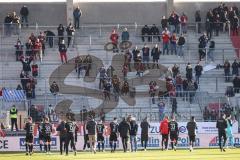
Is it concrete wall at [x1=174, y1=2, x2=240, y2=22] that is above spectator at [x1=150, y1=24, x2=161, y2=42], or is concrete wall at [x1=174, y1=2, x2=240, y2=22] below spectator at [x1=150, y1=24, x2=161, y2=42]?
above

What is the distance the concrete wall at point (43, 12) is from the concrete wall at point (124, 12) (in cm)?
152

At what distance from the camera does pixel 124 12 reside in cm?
6347

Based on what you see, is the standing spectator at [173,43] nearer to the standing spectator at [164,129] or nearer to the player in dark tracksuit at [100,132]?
the standing spectator at [164,129]

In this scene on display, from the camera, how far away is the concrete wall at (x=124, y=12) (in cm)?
6312

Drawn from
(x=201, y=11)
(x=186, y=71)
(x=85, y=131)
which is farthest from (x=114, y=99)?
(x=201, y=11)

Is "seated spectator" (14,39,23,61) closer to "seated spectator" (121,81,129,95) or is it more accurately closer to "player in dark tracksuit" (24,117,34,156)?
"seated spectator" (121,81,129,95)

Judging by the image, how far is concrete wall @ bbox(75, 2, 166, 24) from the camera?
207ft

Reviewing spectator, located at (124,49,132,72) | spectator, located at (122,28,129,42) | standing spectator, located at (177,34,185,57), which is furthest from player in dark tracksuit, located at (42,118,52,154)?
standing spectator, located at (177,34,185,57)

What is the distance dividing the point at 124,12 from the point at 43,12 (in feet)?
18.4

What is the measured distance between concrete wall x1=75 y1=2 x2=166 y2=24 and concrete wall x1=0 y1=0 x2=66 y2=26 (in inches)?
59.7

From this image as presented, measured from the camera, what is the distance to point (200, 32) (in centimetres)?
6197

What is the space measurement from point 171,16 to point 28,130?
2008 cm

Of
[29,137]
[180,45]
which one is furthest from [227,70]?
[29,137]

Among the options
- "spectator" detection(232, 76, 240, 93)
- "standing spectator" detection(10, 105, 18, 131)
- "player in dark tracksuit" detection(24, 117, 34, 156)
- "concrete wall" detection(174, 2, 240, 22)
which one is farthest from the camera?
"concrete wall" detection(174, 2, 240, 22)
